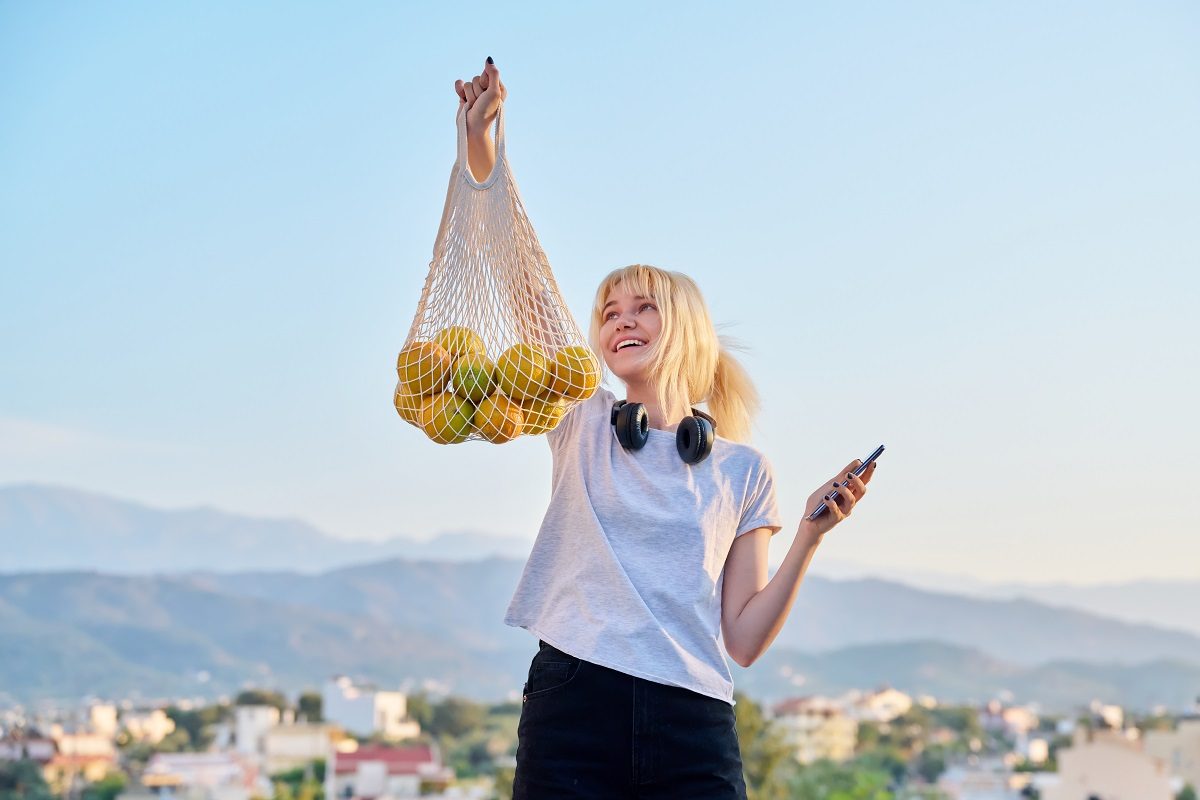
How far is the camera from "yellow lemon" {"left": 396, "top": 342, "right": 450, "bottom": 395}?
183 cm

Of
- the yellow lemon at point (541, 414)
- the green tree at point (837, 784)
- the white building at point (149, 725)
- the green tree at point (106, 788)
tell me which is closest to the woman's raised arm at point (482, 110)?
the yellow lemon at point (541, 414)

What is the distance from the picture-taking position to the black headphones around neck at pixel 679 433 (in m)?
1.97

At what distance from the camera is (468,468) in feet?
254

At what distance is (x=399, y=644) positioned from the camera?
72312 millimetres

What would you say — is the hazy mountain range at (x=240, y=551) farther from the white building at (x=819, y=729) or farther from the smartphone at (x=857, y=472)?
the smartphone at (x=857, y=472)

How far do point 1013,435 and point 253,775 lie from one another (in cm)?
3876

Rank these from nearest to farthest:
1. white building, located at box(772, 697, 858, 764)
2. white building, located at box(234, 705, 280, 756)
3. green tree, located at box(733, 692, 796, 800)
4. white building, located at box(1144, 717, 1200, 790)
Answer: green tree, located at box(733, 692, 796, 800) → white building, located at box(1144, 717, 1200, 790) → white building, located at box(772, 697, 858, 764) → white building, located at box(234, 705, 280, 756)

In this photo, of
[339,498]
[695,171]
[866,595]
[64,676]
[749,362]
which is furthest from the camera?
[339,498]

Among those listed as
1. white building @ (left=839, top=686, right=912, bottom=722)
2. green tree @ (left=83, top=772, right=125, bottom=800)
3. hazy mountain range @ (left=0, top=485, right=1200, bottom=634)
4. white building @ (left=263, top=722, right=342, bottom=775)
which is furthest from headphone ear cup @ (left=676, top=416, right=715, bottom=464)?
hazy mountain range @ (left=0, top=485, right=1200, bottom=634)

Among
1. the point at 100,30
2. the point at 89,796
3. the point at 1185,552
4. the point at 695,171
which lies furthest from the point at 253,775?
the point at 1185,552

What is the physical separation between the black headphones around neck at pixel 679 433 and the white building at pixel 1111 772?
24.1m

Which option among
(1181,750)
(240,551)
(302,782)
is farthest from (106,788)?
(240,551)

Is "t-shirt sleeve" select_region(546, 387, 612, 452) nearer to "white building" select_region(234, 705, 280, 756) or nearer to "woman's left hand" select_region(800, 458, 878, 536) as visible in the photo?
"woman's left hand" select_region(800, 458, 878, 536)

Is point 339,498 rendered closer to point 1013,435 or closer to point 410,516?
point 410,516
